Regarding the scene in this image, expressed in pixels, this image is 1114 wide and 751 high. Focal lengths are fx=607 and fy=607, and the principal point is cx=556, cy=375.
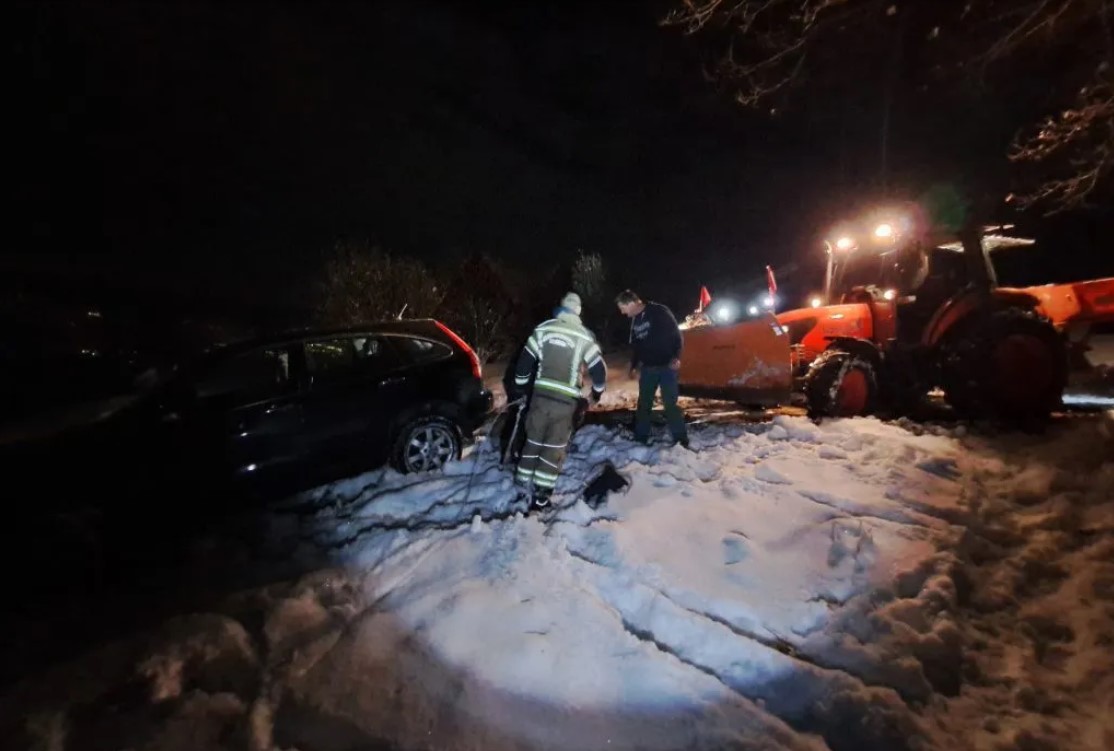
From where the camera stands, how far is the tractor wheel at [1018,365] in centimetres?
652

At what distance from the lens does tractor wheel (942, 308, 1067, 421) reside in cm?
652

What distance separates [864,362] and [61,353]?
16.5m

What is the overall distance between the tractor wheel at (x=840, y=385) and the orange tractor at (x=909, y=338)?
12mm

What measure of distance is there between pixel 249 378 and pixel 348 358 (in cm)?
82

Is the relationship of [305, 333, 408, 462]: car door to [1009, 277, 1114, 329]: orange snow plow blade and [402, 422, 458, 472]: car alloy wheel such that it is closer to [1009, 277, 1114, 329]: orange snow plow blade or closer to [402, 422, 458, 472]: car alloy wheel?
[402, 422, 458, 472]: car alloy wheel

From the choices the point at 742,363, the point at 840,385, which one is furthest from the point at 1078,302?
the point at 742,363

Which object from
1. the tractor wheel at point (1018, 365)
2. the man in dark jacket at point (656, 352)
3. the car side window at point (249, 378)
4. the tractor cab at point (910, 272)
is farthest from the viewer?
the tractor cab at point (910, 272)

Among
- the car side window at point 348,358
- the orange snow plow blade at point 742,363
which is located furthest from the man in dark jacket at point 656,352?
the car side window at point 348,358

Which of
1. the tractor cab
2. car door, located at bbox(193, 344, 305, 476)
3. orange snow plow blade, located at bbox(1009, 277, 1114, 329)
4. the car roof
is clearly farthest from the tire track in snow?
orange snow plow blade, located at bbox(1009, 277, 1114, 329)

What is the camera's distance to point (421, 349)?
5867 millimetres

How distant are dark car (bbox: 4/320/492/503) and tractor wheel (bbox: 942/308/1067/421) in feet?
17.6

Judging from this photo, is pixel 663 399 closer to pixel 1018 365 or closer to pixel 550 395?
pixel 550 395

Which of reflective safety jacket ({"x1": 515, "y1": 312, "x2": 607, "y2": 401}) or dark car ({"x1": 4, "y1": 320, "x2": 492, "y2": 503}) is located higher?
reflective safety jacket ({"x1": 515, "y1": 312, "x2": 607, "y2": 401})

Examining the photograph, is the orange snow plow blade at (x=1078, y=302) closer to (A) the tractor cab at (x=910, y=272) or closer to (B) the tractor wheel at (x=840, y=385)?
(A) the tractor cab at (x=910, y=272)
